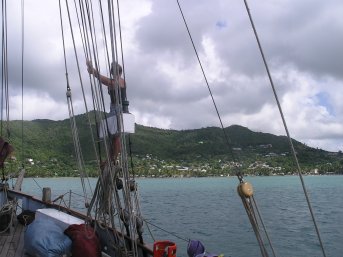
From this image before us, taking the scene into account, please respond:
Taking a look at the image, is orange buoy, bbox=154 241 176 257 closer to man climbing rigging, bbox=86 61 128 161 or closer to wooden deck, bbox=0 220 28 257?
man climbing rigging, bbox=86 61 128 161

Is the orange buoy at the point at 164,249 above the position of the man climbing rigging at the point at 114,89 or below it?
below

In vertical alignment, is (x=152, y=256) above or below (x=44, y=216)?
below

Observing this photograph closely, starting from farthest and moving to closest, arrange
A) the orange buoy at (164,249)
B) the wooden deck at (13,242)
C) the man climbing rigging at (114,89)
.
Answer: the wooden deck at (13,242) → the man climbing rigging at (114,89) → the orange buoy at (164,249)

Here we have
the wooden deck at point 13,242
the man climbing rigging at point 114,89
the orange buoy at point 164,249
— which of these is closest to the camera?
the orange buoy at point 164,249

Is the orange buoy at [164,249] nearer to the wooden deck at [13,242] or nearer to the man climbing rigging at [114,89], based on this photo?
the man climbing rigging at [114,89]

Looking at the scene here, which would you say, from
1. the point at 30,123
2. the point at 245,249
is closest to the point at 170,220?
the point at 245,249

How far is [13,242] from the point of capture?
7.42 metres

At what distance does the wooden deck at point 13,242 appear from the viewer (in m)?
6.70

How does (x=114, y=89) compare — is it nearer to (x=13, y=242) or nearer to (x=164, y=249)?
(x=164, y=249)

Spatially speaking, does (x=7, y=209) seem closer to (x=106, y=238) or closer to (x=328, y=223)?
(x=106, y=238)

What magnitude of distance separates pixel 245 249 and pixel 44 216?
1456 cm

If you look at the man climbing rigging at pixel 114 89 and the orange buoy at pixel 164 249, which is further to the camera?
the man climbing rigging at pixel 114 89

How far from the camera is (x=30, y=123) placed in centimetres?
19462

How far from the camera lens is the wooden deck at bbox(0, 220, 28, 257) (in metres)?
6.70
